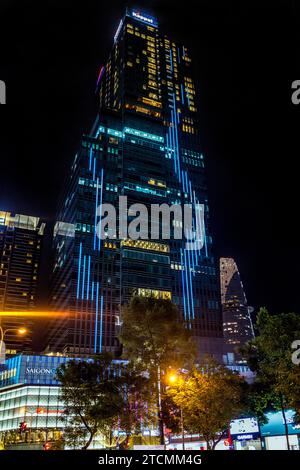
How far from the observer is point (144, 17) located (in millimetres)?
193500

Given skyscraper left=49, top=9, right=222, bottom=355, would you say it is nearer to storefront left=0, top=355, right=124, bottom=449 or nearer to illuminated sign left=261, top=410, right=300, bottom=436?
storefront left=0, top=355, right=124, bottom=449

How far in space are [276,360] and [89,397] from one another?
66.4 feet

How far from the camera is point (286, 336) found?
4022cm

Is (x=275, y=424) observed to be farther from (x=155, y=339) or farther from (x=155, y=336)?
(x=155, y=336)

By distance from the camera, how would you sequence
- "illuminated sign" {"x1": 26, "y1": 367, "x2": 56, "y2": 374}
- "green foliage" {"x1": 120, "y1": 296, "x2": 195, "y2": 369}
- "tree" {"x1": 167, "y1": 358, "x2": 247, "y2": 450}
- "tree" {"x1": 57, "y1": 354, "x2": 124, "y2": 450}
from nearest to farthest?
"tree" {"x1": 167, "y1": 358, "x2": 247, "y2": 450} < "tree" {"x1": 57, "y1": 354, "x2": 124, "y2": 450} < "green foliage" {"x1": 120, "y1": 296, "x2": 195, "y2": 369} < "illuminated sign" {"x1": 26, "y1": 367, "x2": 56, "y2": 374}

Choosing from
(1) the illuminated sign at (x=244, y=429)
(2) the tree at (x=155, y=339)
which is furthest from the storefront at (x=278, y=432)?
(2) the tree at (x=155, y=339)

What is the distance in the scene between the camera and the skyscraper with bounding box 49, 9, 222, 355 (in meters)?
136

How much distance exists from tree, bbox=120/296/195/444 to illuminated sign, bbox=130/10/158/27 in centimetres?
18143

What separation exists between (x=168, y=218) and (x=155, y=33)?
95.2m

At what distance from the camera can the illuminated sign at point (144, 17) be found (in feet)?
626

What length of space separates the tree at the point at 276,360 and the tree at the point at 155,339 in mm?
8226

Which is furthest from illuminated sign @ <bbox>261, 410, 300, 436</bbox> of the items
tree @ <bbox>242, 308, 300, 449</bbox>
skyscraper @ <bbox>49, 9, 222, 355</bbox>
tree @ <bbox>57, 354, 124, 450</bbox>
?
skyscraper @ <bbox>49, 9, 222, 355</bbox>

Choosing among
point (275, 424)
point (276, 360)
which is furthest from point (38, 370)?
point (276, 360)
